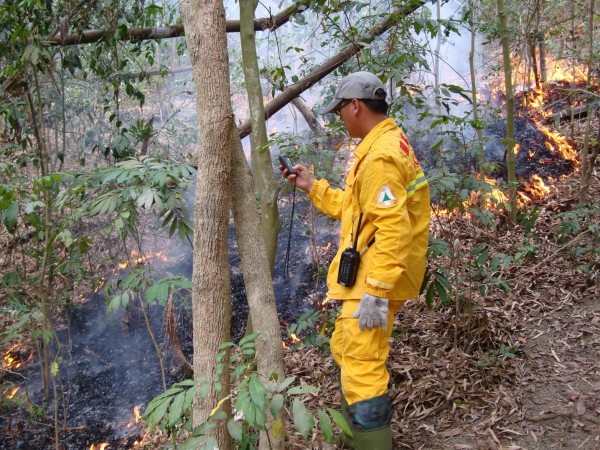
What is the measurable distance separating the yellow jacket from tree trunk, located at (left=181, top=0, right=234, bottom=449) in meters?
0.71

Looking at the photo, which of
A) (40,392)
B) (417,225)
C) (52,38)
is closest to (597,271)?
(417,225)

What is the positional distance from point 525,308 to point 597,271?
80cm

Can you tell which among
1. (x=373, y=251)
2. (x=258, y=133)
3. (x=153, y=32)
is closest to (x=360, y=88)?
(x=373, y=251)

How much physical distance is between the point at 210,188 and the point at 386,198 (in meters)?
0.84

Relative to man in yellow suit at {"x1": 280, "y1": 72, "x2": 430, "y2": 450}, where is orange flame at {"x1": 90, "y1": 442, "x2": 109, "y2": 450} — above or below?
below

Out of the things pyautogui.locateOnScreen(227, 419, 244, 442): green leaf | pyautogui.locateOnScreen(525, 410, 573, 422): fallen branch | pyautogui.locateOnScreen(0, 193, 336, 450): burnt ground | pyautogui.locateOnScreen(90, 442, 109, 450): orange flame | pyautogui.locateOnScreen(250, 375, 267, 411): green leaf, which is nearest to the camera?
pyautogui.locateOnScreen(250, 375, 267, 411): green leaf

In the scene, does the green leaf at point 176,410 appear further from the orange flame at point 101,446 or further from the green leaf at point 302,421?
the orange flame at point 101,446

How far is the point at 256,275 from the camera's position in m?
2.38

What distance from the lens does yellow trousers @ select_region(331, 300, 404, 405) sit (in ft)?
8.08

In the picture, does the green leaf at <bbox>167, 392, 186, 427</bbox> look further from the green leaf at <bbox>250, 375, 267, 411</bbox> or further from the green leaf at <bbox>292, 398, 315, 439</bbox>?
the green leaf at <bbox>292, 398, 315, 439</bbox>

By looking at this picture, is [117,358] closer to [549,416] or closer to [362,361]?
[362,361]

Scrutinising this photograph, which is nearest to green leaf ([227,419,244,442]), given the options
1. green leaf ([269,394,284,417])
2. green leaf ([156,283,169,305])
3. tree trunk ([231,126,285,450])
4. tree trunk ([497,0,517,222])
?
green leaf ([269,394,284,417])

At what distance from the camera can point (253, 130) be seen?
3621 mm

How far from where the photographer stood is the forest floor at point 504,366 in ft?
9.67
